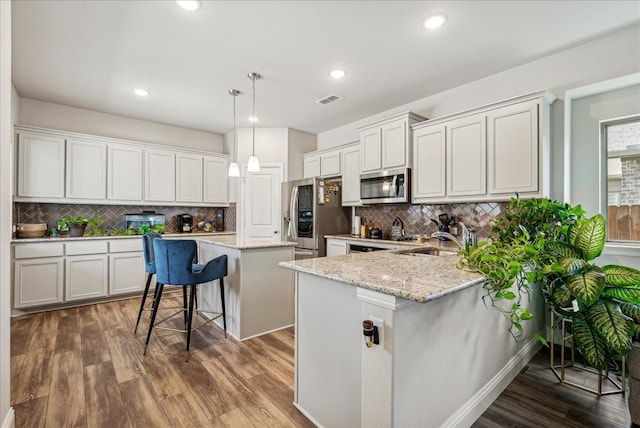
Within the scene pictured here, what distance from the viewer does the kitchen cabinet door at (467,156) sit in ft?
9.95

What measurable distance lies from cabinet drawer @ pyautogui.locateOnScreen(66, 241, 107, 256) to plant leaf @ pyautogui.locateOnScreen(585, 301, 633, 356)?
5.09 meters

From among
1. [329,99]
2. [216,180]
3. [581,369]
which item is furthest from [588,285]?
[216,180]

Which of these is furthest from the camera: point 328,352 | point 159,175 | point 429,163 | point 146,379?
point 159,175

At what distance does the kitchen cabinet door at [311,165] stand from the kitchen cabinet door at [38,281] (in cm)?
363

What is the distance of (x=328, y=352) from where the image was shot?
5.33 ft

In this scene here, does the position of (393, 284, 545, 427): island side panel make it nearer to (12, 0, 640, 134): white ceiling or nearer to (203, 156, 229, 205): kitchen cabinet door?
(12, 0, 640, 134): white ceiling

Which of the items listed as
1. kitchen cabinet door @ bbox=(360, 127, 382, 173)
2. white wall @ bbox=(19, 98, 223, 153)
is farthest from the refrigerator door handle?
white wall @ bbox=(19, 98, 223, 153)

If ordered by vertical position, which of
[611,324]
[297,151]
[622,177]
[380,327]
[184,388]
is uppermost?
[297,151]

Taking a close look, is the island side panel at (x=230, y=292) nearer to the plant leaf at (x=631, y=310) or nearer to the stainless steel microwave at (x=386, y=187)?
the stainless steel microwave at (x=386, y=187)

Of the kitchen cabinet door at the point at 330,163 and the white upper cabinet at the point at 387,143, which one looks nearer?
the white upper cabinet at the point at 387,143

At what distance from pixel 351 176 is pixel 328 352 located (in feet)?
10.3

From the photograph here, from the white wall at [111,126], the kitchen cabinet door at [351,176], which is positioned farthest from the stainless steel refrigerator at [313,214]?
the white wall at [111,126]

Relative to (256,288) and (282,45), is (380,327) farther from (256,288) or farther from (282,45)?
(282,45)

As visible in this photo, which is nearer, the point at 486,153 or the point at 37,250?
the point at 486,153
